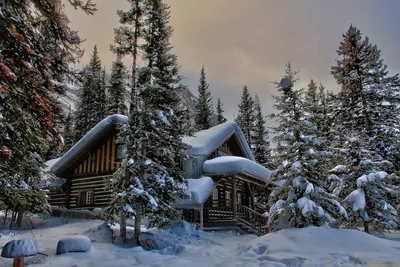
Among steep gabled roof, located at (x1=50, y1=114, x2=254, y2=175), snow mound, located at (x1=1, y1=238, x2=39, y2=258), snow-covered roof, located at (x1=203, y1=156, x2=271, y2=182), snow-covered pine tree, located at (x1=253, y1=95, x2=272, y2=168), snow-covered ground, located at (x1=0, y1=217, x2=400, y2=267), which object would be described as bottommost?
snow-covered ground, located at (x1=0, y1=217, x2=400, y2=267)

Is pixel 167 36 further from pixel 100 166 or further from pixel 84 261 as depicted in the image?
pixel 84 261

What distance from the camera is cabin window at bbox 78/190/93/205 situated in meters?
23.6

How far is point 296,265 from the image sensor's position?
8602 mm

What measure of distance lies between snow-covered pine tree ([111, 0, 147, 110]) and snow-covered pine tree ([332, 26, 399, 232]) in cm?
1292

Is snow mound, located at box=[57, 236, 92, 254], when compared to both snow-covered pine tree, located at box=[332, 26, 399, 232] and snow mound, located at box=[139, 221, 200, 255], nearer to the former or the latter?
snow mound, located at box=[139, 221, 200, 255]

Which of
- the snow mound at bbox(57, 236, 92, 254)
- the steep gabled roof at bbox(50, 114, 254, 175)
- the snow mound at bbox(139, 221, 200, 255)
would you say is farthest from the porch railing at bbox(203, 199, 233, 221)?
the snow mound at bbox(57, 236, 92, 254)

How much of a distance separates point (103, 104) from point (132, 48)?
23107mm

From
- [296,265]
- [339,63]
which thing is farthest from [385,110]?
[296,265]

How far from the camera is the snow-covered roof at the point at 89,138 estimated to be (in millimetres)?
21094

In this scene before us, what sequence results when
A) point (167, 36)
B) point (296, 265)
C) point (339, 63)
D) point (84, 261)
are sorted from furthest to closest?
point (339, 63) → point (167, 36) → point (84, 261) → point (296, 265)

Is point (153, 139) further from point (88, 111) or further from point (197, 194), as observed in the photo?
point (88, 111)

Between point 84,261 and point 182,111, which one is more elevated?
point 182,111

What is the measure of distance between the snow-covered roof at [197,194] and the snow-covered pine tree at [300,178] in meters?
4.33

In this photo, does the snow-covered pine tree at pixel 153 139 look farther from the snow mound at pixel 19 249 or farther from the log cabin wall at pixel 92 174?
the log cabin wall at pixel 92 174
